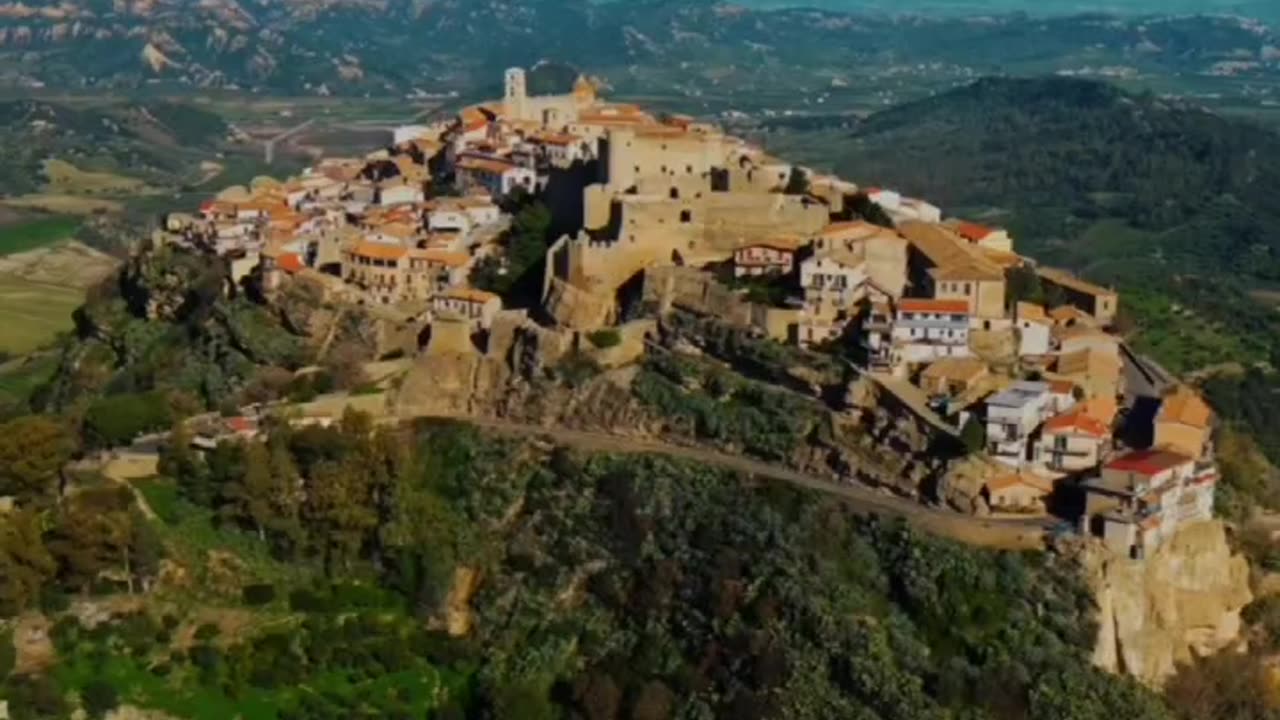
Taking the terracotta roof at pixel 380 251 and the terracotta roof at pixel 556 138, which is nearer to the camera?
the terracotta roof at pixel 380 251

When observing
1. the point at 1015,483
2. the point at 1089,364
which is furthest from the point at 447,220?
the point at 1015,483

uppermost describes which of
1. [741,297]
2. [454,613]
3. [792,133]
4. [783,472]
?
[741,297]

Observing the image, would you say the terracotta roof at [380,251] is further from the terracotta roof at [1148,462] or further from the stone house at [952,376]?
the terracotta roof at [1148,462]

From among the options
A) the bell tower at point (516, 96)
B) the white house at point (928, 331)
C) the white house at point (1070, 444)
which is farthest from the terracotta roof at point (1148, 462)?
the bell tower at point (516, 96)

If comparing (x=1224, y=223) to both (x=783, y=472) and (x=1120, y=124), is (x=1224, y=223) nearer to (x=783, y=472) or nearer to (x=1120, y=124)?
(x=1120, y=124)

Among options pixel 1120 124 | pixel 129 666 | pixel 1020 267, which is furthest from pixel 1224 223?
pixel 129 666

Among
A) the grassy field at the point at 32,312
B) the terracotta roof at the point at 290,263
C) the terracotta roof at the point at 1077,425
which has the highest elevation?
the terracotta roof at the point at 1077,425

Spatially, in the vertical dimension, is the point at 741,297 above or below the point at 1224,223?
above
